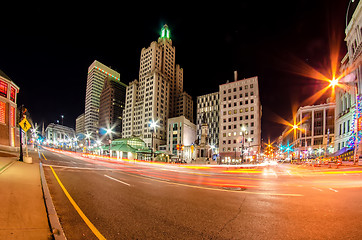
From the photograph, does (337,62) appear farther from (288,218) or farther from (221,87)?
(288,218)

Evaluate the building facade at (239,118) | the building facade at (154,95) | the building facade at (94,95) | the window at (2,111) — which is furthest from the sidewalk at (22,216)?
the building facade at (94,95)

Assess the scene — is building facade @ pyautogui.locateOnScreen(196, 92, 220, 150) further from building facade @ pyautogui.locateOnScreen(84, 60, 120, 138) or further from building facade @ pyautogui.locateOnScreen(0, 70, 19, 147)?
building facade @ pyautogui.locateOnScreen(84, 60, 120, 138)

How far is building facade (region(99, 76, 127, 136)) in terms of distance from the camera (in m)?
136

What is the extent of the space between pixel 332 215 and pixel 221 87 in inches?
3125

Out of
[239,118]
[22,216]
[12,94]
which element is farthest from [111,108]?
[22,216]

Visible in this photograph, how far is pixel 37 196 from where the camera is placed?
602cm

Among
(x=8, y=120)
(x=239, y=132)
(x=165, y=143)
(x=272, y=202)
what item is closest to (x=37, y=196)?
(x=272, y=202)

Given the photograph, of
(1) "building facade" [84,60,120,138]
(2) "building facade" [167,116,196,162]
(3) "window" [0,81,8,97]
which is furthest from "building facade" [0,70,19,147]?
(1) "building facade" [84,60,120,138]

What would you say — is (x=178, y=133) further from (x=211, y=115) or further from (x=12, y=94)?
(x=12, y=94)

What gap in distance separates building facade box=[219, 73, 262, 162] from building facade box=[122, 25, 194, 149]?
3503 cm

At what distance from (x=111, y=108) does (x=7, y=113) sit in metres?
105

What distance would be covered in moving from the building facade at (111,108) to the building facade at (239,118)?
314ft

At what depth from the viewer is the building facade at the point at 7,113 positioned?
33.0 meters

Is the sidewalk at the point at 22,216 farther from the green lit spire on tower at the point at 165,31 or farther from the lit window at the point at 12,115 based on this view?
the green lit spire on tower at the point at 165,31
